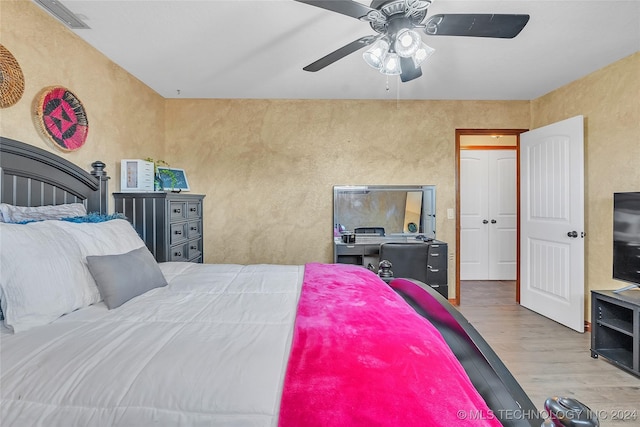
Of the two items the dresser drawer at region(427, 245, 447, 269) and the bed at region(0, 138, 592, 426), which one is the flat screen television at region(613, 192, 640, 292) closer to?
the dresser drawer at region(427, 245, 447, 269)

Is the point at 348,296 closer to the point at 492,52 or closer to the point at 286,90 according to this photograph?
the point at 492,52

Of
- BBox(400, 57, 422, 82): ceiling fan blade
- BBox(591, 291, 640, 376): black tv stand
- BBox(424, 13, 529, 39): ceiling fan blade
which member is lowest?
BBox(591, 291, 640, 376): black tv stand

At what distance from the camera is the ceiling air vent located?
6.22 ft

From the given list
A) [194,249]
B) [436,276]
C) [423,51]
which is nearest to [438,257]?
[436,276]

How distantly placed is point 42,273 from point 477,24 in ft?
7.27

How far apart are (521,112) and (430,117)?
1.11 metres

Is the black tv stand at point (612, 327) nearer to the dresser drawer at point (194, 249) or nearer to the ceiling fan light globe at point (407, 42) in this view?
the ceiling fan light globe at point (407, 42)

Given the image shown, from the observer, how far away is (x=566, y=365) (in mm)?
2312

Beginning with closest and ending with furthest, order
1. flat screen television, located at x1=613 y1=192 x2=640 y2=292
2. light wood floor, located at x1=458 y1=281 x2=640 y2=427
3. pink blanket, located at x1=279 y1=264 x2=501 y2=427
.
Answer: pink blanket, located at x1=279 y1=264 x2=501 y2=427, light wood floor, located at x1=458 y1=281 x2=640 y2=427, flat screen television, located at x1=613 y1=192 x2=640 y2=292

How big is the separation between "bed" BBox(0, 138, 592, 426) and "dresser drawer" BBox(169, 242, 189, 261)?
1.00 m

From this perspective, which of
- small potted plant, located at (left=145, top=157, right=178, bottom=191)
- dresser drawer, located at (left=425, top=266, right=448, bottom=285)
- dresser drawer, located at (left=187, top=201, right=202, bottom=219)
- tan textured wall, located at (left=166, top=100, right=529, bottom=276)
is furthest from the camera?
tan textured wall, located at (left=166, top=100, right=529, bottom=276)

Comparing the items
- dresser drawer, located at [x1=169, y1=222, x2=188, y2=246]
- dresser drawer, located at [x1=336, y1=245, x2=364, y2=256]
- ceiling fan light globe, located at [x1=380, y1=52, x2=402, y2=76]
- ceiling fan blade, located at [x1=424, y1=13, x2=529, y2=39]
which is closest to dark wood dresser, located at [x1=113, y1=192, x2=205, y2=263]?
dresser drawer, located at [x1=169, y1=222, x2=188, y2=246]

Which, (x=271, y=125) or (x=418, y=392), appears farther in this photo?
(x=271, y=125)

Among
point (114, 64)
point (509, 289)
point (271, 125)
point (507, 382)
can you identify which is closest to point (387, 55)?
point (507, 382)
